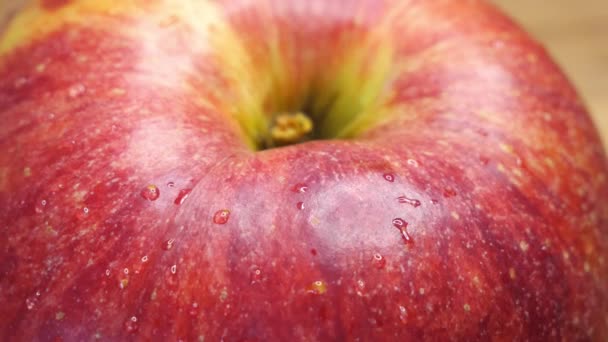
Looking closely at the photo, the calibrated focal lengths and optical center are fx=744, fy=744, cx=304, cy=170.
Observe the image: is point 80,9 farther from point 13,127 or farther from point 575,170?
point 575,170

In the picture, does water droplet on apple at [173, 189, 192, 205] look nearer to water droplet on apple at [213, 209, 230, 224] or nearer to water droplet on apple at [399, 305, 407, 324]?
water droplet on apple at [213, 209, 230, 224]

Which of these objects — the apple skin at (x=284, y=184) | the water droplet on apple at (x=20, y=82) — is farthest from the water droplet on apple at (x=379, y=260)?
the water droplet on apple at (x=20, y=82)

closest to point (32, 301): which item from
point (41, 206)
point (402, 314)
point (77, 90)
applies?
point (41, 206)

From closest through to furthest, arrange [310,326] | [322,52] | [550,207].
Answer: [310,326] → [550,207] → [322,52]

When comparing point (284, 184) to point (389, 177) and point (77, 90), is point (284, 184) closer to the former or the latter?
point (389, 177)

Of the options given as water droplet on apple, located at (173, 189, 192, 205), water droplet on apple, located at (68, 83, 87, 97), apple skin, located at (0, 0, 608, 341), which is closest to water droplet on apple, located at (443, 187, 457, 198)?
apple skin, located at (0, 0, 608, 341)

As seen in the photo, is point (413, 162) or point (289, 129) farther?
point (289, 129)

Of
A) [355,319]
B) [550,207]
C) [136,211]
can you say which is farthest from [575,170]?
[136,211]
